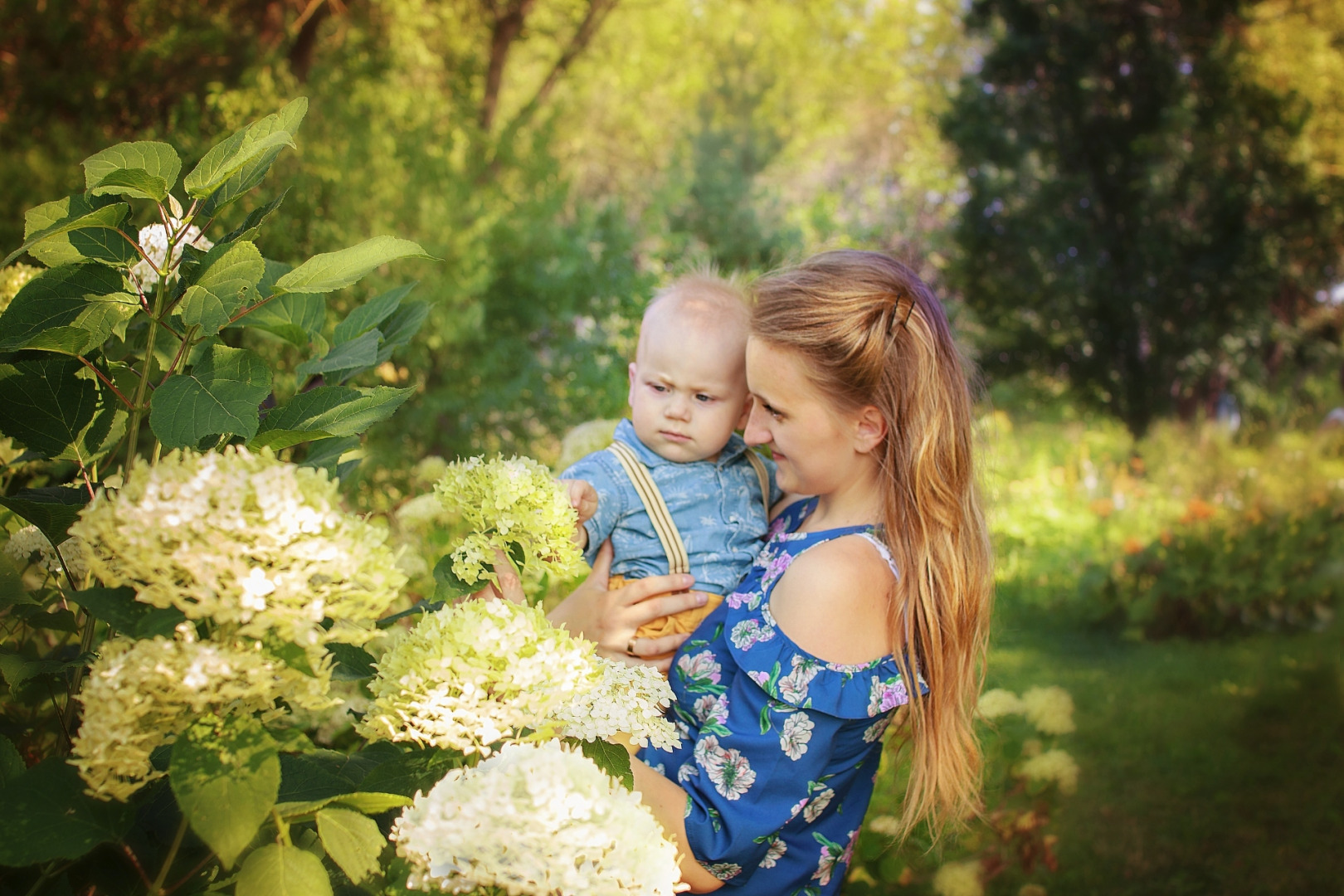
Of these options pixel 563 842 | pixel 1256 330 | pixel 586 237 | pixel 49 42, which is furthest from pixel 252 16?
pixel 1256 330

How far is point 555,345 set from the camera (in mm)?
4773

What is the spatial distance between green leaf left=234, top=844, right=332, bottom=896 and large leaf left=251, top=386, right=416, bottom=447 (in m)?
0.38

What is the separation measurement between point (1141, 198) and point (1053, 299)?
920 millimetres

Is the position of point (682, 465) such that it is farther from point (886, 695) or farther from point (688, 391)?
point (886, 695)

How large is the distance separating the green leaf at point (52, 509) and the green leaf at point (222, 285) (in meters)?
0.21

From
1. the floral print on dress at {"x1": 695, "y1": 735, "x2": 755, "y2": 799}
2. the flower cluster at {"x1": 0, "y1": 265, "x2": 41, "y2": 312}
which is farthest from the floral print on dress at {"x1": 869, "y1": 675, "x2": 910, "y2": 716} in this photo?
the flower cluster at {"x1": 0, "y1": 265, "x2": 41, "y2": 312}

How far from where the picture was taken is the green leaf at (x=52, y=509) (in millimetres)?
812

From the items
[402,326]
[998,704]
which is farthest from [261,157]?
[998,704]

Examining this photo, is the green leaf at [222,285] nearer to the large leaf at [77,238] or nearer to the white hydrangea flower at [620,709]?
the large leaf at [77,238]

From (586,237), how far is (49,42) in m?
3.23

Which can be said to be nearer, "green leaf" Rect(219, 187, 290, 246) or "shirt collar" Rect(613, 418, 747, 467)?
"green leaf" Rect(219, 187, 290, 246)

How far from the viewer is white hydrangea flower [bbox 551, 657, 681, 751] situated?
933 millimetres

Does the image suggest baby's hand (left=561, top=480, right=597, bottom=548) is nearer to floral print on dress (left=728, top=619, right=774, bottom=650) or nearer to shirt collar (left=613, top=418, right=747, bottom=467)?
shirt collar (left=613, top=418, right=747, bottom=467)

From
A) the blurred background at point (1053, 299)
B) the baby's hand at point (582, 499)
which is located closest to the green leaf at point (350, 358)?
the baby's hand at point (582, 499)
